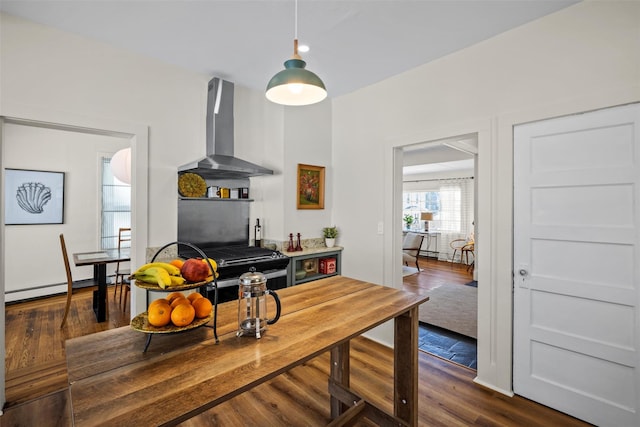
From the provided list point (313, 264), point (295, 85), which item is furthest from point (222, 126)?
point (313, 264)

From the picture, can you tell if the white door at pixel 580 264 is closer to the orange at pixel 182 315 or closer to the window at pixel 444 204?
the orange at pixel 182 315

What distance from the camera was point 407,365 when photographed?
171 centimetres

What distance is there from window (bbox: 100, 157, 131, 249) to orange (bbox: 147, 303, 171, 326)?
493 centimetres

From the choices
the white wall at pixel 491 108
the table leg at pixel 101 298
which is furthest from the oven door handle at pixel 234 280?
the table leg at pixel 101 298

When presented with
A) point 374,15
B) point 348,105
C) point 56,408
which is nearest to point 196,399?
point 56,408

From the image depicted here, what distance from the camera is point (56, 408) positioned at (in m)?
2.18

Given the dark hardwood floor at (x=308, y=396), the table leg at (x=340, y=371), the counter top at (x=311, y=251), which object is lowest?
the dark hardwood floor at (x=308, y=396)

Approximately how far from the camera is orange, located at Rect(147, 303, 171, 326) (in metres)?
1.06

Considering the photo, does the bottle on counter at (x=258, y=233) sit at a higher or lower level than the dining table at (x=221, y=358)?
higher

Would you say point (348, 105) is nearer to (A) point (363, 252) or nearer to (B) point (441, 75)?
(B) point (441, 75)

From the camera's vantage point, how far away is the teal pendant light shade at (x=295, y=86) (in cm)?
150

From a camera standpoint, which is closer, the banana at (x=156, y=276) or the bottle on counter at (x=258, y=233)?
the banana at (x=156, y=276)

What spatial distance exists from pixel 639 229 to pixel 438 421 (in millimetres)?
1679

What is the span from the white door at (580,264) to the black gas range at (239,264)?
2.00 m
